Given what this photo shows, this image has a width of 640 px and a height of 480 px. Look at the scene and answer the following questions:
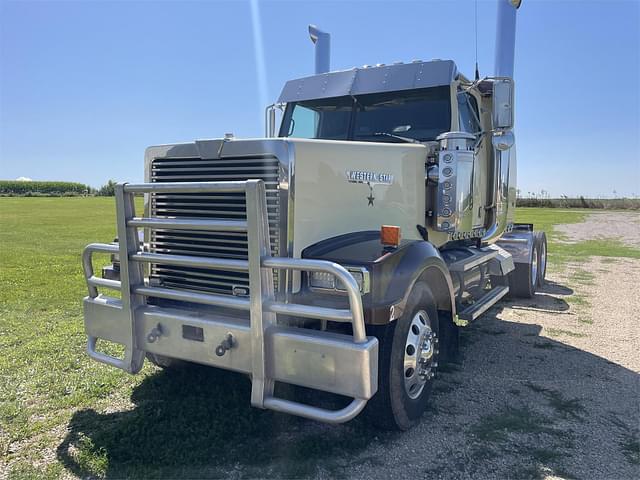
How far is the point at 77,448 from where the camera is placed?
3236 mm

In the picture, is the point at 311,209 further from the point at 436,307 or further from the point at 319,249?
the point at 436,307

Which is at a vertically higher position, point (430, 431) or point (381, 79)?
point (381, 79)

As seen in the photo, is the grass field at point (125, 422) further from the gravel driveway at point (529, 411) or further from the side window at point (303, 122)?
the side window at point (303, 122)

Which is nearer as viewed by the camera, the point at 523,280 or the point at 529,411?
the point at 529,411

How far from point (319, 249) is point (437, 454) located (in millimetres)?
1543

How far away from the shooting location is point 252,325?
9.62ft

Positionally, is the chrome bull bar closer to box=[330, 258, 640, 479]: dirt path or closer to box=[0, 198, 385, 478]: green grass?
box=[0, 198, 385, 478]: green grass

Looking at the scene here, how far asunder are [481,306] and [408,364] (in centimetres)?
198

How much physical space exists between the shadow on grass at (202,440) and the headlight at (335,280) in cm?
106

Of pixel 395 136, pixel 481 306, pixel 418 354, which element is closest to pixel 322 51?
pixel 395 136

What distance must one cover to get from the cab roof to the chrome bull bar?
2.51 m

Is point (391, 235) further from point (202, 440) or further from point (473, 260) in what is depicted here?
point (473, 260)

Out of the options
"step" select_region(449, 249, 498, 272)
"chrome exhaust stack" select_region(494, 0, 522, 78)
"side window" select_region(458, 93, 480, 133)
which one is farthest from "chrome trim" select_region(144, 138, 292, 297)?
"chrome exhaust stack" select_region(494, 0, 522, 78)

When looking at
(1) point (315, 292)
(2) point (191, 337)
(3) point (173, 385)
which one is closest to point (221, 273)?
(2) point (191, 337)
